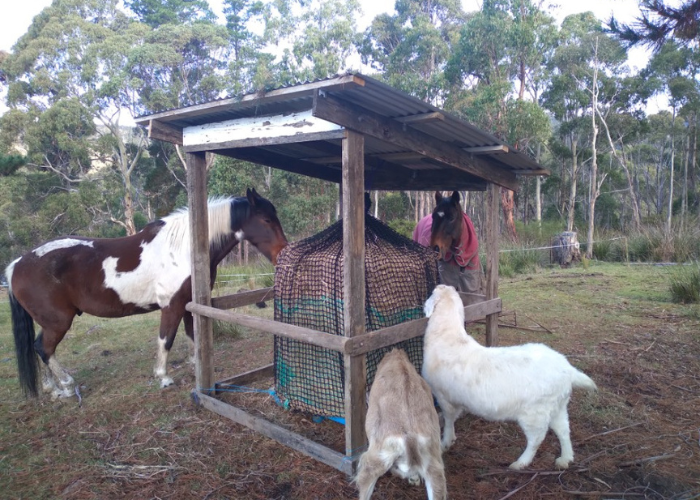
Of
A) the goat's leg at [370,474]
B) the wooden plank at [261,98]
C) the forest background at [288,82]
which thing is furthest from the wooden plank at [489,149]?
the forest background at [288,82]

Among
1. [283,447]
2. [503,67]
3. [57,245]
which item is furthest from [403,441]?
[503,67]

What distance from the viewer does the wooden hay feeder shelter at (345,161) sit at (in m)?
3.08

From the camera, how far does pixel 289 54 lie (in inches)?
939

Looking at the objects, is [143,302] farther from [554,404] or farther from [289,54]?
[289,54]

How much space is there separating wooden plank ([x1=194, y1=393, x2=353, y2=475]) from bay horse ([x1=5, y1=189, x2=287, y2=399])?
97 centimetres

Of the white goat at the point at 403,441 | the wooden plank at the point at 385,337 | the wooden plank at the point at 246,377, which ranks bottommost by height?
the wooden plank at the point at 246,377

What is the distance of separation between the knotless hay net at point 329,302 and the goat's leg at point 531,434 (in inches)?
49.7

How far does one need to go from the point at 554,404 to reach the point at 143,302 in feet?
13.8

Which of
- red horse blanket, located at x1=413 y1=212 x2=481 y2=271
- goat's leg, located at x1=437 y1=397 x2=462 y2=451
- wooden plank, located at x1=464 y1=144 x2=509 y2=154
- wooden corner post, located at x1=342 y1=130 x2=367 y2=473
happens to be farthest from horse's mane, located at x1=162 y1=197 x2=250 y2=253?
goat's leg, located at x1=437 y1=397 x2=462 y2=451

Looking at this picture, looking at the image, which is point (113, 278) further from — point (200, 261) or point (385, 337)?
point (385, 337)

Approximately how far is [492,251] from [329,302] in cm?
200

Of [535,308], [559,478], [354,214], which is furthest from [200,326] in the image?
[535,308]

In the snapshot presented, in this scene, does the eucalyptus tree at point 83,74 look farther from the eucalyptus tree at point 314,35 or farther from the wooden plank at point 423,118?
the wooden plank at point 423,118

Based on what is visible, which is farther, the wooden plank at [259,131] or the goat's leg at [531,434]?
the wooden plank at [259,131]
